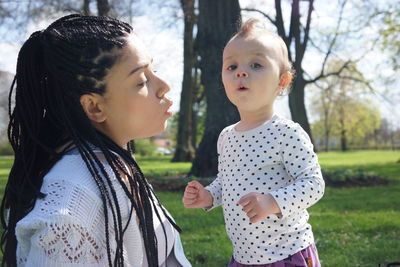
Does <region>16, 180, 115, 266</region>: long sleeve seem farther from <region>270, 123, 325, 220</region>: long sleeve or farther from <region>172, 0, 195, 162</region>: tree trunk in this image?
<region>172, 0, 195, 162</region>: tree trunk

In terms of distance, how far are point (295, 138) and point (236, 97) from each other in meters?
0.33

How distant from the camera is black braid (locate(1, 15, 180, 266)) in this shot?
1472mm

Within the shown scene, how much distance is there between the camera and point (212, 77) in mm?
8859

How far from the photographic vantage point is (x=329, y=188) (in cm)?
947

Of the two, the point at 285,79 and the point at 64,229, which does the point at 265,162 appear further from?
the point at 64,229

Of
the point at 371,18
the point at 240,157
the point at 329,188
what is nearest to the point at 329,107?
the point at 371,18

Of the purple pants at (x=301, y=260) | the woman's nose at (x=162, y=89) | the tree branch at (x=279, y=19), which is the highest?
the tree branch at (x=279, y=19)

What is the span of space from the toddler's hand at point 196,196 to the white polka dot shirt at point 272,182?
142 mm

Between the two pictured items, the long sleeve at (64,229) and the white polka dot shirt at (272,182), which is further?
the white polka dot shirt at (272,182)

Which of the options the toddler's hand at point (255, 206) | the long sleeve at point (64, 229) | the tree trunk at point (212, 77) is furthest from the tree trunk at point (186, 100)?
the long sleeve at point (64, 229)

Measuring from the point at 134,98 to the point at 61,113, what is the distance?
0.79 feet

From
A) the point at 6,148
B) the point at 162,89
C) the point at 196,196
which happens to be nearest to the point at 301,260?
the point at 196,196

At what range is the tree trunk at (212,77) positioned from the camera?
28.0ft

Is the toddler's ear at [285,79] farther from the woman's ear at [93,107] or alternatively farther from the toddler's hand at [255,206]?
the woman's ear at [93,107]
